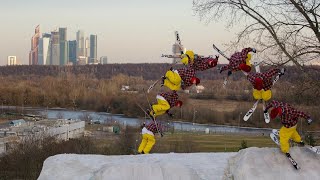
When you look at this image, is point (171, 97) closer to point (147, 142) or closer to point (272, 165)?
point (147, 142)

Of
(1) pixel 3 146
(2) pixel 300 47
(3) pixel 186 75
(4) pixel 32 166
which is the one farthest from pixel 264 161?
(1) pixel 3 146

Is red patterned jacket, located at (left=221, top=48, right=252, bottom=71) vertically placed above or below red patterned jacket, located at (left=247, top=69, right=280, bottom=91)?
above

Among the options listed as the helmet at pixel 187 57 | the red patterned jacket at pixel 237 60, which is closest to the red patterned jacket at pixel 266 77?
the red patterned jacket at pixel 237 60

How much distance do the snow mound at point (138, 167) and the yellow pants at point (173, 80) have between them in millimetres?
1259

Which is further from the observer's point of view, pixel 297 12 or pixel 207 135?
pixel 207 135

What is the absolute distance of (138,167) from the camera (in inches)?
298

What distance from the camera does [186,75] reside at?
836cm

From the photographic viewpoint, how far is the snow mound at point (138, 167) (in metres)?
7.45

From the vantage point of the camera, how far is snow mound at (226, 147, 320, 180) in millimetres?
7469

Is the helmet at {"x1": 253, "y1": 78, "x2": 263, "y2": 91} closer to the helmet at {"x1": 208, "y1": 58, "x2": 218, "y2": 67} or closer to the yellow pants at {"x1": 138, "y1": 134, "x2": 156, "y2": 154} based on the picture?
the helmet at {"x1": 208, "y1": 58, "x2": 218, "y2": 67}

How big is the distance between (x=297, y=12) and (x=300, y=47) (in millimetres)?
818

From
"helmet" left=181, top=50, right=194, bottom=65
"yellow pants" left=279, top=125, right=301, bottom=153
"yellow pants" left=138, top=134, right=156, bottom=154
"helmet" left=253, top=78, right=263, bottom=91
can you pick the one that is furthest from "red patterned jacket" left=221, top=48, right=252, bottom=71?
"yellow pants" left=138, top=134, right=156, bottom=154

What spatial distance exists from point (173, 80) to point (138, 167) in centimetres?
162

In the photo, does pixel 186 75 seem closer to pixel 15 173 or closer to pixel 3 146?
pixel 15 173
